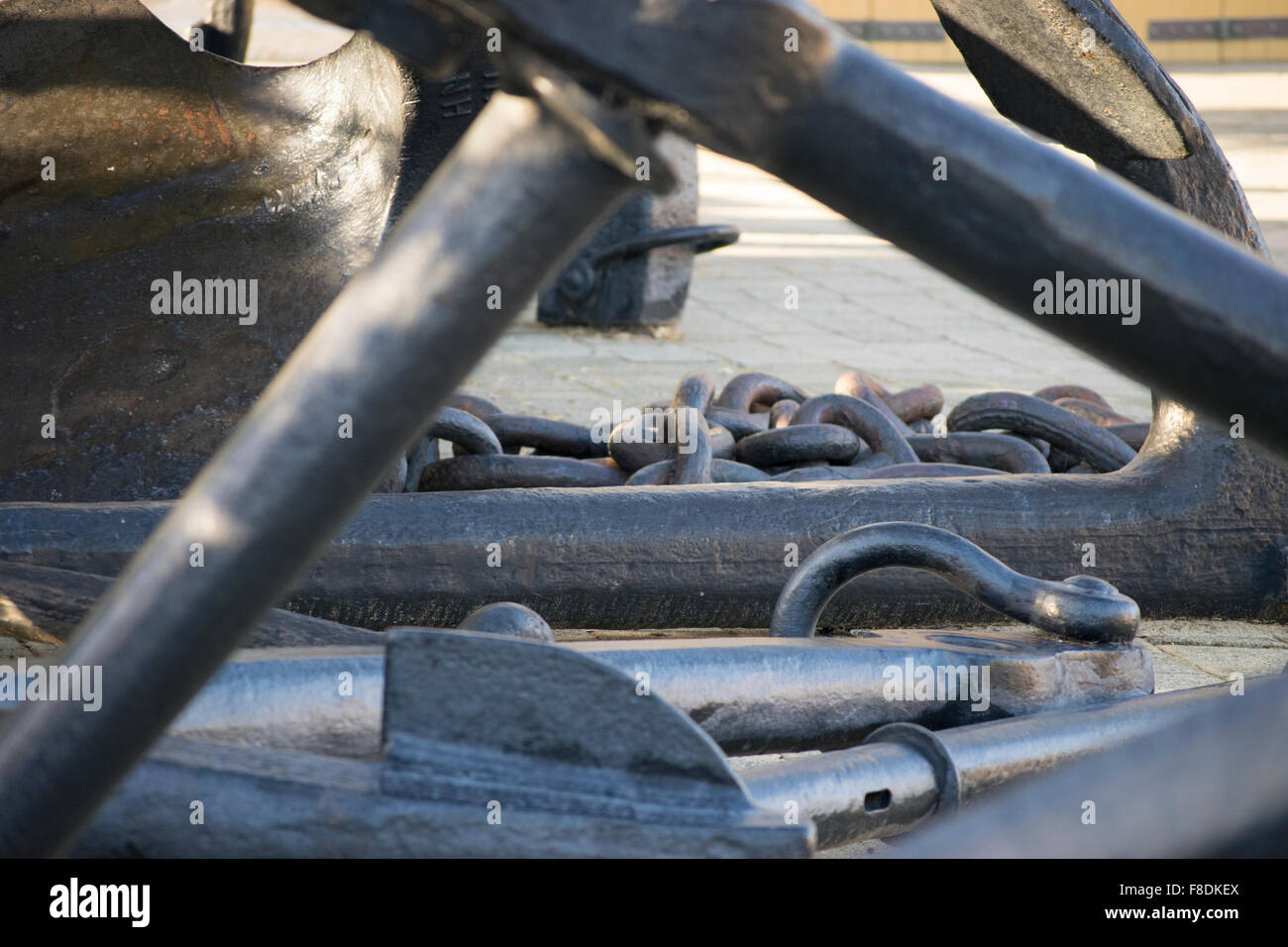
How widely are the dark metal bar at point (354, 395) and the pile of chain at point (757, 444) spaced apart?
1662 millimetres

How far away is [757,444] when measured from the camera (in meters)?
2.69

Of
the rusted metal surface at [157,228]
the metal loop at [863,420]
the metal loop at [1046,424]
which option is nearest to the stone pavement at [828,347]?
the metal loop at [1046,424]

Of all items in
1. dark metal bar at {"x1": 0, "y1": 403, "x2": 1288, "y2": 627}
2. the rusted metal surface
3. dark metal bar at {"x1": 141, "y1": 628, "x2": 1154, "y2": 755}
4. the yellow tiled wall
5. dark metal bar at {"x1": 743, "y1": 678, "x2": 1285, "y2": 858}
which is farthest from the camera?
the yellow tiled wall

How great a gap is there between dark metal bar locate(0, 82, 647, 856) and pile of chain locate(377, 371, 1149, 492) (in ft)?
5.45

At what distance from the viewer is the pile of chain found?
7.93 feet

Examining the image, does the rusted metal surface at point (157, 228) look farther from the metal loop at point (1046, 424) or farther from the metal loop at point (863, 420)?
the metal loop at point (1046, 424)

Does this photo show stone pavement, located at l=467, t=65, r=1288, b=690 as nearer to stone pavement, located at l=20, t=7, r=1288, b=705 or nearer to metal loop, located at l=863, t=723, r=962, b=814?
stone pavement, located at l=20, t=7, r=1288, b=705

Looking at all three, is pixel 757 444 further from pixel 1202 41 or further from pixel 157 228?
pixel 1202 41

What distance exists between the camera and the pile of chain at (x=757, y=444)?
2416mm

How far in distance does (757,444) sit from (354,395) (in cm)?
205

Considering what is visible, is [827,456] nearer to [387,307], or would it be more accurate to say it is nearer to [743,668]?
[743,668]

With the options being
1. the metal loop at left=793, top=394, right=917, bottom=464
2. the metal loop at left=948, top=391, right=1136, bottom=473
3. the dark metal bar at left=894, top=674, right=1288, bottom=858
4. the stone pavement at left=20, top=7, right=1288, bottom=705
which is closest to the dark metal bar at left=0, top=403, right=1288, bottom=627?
the stone pavement at left=20, top=7, right=1288, bottom=705

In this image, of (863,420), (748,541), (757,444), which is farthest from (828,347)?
(748,541)
